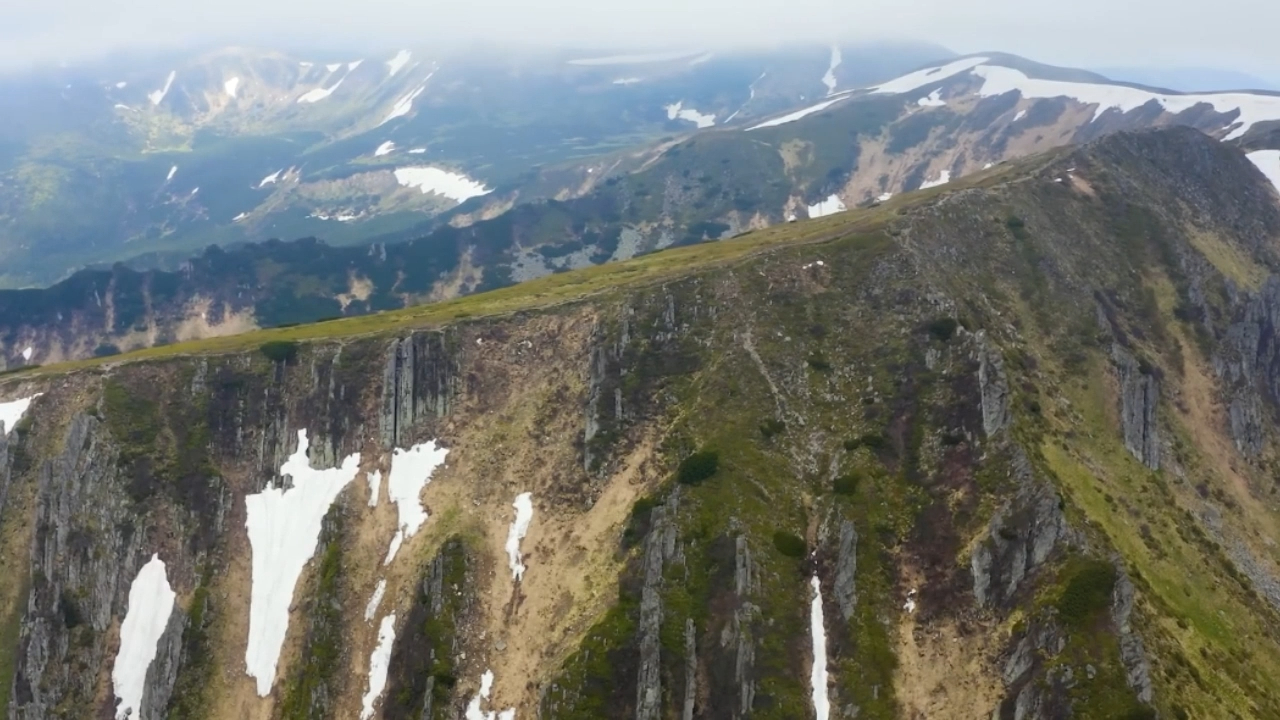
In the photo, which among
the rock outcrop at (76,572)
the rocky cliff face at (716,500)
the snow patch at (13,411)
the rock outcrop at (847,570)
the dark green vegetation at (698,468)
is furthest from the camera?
the snow patch at (13,411)

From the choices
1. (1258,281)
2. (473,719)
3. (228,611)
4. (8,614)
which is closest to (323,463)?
(228,611)

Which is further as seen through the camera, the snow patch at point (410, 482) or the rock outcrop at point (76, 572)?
the snow patch at point (410, 482)

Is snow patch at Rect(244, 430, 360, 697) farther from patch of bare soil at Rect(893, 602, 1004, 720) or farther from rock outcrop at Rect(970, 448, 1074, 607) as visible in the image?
rock outcrop at Rect(970, 448, 1074, 607)

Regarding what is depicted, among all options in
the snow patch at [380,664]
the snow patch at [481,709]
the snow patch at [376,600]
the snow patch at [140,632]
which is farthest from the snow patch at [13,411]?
the snow patch at [481,709]

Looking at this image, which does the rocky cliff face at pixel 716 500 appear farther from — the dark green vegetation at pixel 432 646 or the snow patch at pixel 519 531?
the snow patch at pixel 519 531

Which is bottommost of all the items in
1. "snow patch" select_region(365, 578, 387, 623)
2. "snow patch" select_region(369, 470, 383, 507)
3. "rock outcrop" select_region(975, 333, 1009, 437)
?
"snow patch" select_region(365, 578, 387, 623)

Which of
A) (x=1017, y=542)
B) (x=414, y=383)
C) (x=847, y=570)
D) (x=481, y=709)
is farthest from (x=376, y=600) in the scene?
(x=1017, y=542)

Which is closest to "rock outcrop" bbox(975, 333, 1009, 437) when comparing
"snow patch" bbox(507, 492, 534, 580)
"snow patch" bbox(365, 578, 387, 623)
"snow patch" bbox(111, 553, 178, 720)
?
"snow patch" bbox(507, 492, 534, 580)
